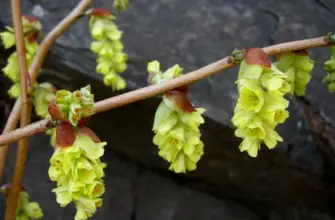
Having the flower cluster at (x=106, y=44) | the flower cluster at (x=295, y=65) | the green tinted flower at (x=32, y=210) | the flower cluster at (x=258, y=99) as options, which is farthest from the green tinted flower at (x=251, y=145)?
the green tinted flower at (x=32, y=210)

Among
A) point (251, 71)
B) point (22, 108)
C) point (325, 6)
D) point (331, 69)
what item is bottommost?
point (325, 6)

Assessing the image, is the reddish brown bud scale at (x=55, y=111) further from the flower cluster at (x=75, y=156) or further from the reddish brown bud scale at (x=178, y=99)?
the reddish brown bud scale at (x=178, y=99)

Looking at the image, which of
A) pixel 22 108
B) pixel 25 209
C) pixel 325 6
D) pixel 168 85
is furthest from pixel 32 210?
pixel 325 6

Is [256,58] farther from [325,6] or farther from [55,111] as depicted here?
[325,6]

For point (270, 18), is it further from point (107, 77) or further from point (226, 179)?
point (107, 77)

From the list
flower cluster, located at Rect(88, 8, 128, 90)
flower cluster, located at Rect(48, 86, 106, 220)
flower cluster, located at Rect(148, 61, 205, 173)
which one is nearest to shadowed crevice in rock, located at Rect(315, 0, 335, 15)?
flower cluster, located at Rect(88, 8, 128, 90)

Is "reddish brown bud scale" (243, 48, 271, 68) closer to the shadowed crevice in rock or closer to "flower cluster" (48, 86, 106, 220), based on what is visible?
"flower cluster" (48, 86, 106, 220)
